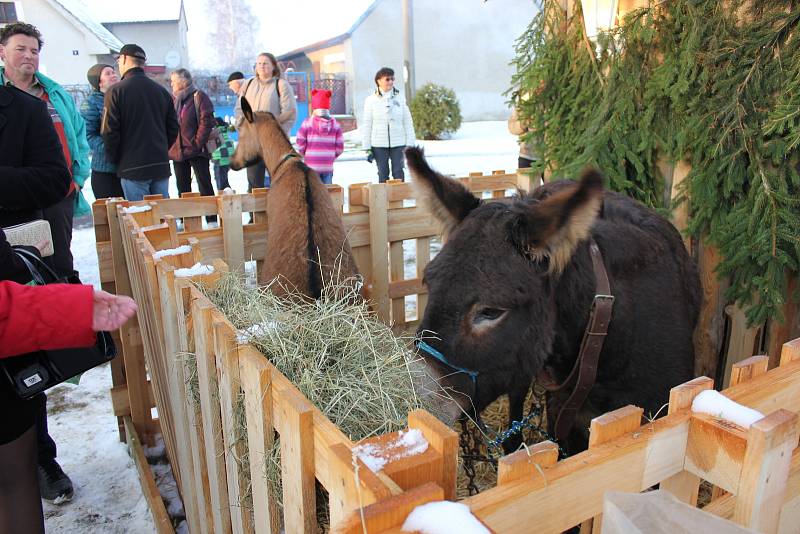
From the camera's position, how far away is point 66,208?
4.27m

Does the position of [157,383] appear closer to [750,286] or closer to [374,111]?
[750,286]

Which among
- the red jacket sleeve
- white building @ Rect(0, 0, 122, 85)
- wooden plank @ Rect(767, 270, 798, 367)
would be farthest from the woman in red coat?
white building @ Rect(0, 0, 122, 85)

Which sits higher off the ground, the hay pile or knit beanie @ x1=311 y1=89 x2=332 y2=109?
knit beanie @ x1=311 y1=89 x2=332 y2=109

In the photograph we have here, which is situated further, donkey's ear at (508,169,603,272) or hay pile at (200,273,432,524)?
donkey's ear at (508,169,603,272)

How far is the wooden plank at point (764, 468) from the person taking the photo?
120cm

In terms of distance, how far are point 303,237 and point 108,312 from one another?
213cm

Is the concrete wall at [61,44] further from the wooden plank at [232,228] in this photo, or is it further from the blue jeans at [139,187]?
the wooden plank at [232,228]

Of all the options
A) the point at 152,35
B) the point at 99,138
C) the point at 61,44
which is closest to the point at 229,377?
the point at 99,138

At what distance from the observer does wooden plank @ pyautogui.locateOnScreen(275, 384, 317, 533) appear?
1.24 m

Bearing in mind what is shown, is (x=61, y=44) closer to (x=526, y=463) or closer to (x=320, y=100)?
(x=320, y=100)

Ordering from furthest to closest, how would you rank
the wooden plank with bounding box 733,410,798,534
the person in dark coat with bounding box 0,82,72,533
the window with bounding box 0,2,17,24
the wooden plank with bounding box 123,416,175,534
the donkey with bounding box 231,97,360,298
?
1. the window with bounding box 0,2,17,24
2. the donkey with bounding box 231,97,360,298
3. the wooden plank with bounding box 123,416,175,534
4. the person in dark coat with bounding box 0,82,72,533
5. the wooden plank with bounding box 733,410,798,534

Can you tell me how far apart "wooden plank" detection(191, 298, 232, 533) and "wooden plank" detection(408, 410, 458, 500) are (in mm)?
1004

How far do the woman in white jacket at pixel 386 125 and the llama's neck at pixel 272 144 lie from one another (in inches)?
145

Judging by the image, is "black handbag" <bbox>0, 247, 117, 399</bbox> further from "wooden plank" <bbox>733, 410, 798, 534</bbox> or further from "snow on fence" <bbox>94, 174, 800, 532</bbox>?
"wooden plank" <bbox>733, 410, 798, 534</bbox>
